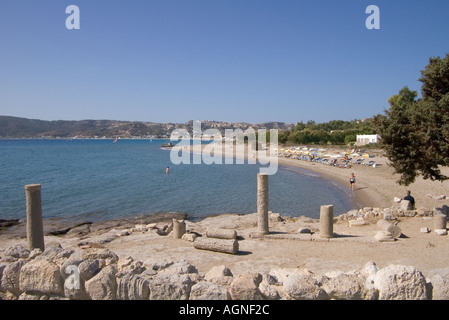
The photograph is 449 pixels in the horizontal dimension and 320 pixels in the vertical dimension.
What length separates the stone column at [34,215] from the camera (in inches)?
378

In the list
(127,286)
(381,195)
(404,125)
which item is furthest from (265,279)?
(381,195)

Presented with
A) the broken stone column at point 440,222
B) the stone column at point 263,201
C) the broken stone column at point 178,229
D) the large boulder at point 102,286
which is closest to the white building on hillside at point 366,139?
the broken stone column at point 440,222

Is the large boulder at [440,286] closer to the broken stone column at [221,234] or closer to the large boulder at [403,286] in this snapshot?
the large boulder at [403,286]

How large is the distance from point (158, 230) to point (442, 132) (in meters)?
12.2

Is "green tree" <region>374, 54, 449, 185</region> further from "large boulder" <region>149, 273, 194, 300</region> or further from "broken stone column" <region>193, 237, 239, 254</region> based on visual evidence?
"large boulder" <region>149, 273, 194, 300</region>

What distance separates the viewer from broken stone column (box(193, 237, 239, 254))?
10.1 metres

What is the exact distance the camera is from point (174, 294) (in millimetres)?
5539

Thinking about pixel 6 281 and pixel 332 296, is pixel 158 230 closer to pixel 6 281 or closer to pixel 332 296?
pixel 6 281

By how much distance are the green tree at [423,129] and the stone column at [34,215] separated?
13.2 meters

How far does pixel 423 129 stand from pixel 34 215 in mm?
14411

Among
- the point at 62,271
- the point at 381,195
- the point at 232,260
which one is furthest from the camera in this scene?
the point at 381,195

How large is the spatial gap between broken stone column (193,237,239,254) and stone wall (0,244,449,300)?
3.58 m
